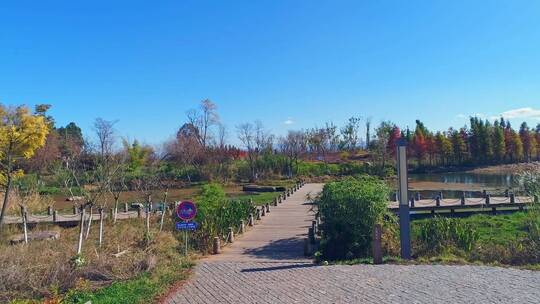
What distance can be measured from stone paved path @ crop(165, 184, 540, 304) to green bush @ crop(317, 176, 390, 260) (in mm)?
1625

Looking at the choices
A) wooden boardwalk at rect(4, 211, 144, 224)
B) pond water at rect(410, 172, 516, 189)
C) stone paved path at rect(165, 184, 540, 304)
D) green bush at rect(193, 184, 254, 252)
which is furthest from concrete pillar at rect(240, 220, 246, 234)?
pond water at rect(410, 172, 516, 189)

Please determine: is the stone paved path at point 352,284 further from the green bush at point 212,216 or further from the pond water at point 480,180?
the pond water at point 480,180

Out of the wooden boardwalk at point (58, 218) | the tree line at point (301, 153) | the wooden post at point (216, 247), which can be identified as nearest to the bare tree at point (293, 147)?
the tree line at point (301, 153)

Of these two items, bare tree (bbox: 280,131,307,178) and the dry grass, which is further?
bare tree (bbox: 280,131,307,178)

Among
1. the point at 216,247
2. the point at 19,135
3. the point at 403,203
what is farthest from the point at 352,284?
the point at 19,135

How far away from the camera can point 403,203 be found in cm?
949

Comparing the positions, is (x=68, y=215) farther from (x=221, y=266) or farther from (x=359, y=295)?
(x=359, y=295)

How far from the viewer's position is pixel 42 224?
62.6ft

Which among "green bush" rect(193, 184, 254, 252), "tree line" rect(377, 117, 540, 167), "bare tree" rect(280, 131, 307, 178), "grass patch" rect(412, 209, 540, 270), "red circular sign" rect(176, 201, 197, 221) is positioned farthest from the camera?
"tree line" rect(377, 117, 540, 167)

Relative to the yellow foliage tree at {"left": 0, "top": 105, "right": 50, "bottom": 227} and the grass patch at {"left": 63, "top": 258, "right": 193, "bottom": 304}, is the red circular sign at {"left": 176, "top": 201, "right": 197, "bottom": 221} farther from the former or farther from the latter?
the yellow foliage tree at {"left": 0, "top": 105, "right": 50, "bottom": 227}

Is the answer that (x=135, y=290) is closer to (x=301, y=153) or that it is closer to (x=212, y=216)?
(x=212, y=216)

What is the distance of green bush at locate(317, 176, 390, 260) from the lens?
10297 millimetres

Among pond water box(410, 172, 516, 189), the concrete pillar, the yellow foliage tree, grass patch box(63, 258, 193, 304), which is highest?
the yellow foliage tree

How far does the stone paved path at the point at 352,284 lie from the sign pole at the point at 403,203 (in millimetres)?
1020
